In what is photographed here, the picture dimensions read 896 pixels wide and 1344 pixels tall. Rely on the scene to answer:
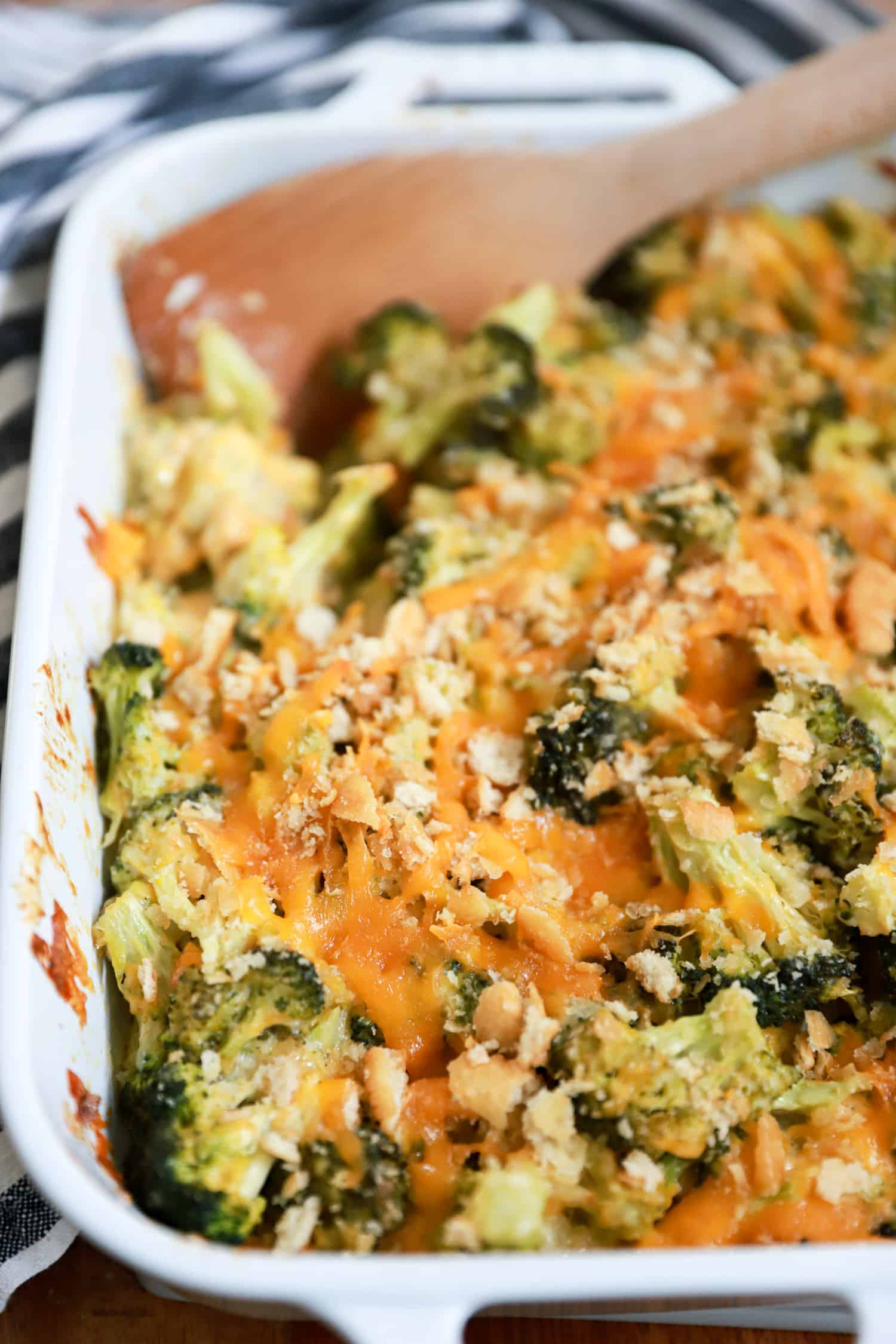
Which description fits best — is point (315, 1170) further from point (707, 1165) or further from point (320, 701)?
point (320, 701)

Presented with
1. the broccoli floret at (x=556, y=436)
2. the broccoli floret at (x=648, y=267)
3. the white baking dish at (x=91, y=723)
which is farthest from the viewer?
the broccoli floret at (x=648, y=267)

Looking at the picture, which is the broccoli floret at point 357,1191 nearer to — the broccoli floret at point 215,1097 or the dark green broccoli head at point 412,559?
the broccoli floret at point 215,1097

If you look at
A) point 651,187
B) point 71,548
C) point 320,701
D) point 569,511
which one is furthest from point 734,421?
point 71,548

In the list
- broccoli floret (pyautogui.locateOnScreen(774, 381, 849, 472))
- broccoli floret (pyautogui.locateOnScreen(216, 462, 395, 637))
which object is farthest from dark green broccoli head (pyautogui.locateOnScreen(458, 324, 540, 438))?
broccoli floret (pyautogui.locateOnScreen(774, 381, 849, 472))

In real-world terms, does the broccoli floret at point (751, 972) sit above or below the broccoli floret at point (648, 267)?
below

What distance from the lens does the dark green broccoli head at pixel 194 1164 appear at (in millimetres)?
1054

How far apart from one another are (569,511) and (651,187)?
0.87 metres

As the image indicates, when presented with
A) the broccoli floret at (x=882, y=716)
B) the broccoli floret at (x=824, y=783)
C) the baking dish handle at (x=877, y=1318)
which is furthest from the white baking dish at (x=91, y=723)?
the broccoli floret at (x=882, y=716)

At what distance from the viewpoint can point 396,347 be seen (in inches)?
76.1

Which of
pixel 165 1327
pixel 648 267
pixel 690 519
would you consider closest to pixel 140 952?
pixel 165 1327

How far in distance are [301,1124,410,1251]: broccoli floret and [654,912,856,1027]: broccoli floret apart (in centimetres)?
36

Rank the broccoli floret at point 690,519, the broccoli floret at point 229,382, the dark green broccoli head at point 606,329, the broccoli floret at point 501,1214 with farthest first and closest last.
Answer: the dark green broccoli head at point 606,329 < the broccoli floret at point 229,382 < the broccoli floret at point 690,519 < the broccoli floret at point 501,1214

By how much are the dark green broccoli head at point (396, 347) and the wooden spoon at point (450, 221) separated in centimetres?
11

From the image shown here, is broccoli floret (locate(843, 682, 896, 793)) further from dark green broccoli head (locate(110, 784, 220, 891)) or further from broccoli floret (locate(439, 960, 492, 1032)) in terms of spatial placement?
dark green broccoli head (locate(110, 784, 220, 891))
